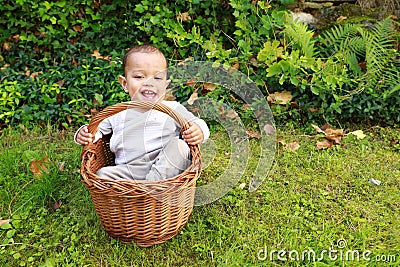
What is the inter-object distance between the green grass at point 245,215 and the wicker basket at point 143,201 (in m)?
0.11

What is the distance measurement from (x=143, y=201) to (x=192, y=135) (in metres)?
0.49

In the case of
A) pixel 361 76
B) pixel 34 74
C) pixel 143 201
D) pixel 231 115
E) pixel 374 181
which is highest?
pixel 143 201

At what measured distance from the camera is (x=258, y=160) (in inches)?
143

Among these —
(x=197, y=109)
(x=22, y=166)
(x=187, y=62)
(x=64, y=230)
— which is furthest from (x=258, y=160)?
(x=22, y=166)

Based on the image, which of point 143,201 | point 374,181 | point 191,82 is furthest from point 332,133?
point 143,201

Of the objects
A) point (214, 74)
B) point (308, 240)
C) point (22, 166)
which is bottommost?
point (22, 166)

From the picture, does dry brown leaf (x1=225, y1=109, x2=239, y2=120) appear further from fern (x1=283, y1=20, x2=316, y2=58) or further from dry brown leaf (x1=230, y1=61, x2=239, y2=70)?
fern (x1=283, y1=20, x2=316, y2=58)

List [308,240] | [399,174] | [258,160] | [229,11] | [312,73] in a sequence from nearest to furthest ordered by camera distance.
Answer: [308,240]
[399,174]
[258,160]
[312,73]
[229,11]

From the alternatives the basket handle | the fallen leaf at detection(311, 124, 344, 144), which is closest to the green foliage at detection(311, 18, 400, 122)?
the fallen leaf at detection(311, 124, 344, 144)

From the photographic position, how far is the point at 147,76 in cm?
293

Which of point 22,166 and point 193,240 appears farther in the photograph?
point 22,166

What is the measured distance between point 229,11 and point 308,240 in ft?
8.67

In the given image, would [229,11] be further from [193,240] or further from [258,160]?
[193,240]

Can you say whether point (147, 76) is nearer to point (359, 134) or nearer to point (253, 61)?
point (253, 61)
